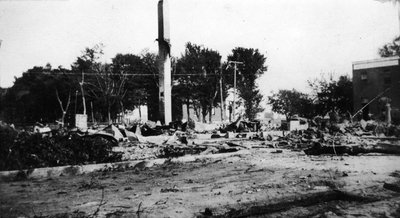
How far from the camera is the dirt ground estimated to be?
3.19 metres

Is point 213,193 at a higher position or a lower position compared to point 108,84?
lower

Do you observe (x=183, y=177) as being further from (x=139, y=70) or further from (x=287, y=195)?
→ (x=139, y=70)

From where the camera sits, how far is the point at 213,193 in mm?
3975

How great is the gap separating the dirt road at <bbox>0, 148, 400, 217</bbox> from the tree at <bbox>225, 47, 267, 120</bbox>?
39582mm

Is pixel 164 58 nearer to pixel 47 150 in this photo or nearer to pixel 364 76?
pixel 47 150

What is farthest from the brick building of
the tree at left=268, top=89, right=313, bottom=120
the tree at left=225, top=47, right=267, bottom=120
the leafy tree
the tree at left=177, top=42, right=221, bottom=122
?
the leafy tree

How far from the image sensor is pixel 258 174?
17.6 feet

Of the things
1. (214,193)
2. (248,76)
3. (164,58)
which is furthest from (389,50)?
(214,193)

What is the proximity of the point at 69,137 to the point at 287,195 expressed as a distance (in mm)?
5228

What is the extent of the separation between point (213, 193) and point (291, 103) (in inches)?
1857

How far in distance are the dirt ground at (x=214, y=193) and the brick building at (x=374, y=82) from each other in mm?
33782

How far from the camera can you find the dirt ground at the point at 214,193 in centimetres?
319

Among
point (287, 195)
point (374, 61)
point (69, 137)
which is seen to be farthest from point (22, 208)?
point (374, 61)

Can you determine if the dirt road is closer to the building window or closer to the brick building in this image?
the brick building
